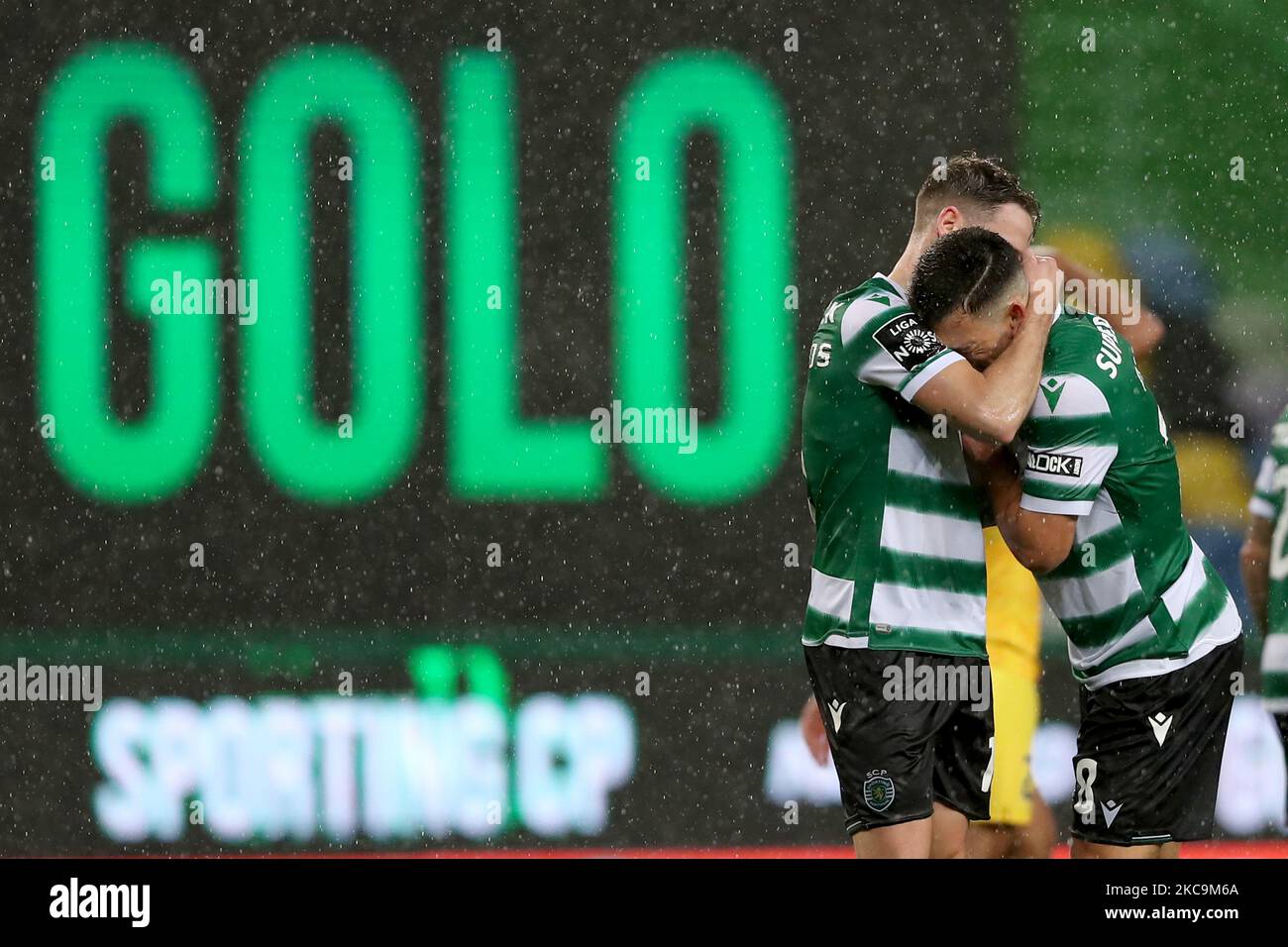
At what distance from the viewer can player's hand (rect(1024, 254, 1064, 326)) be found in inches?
141

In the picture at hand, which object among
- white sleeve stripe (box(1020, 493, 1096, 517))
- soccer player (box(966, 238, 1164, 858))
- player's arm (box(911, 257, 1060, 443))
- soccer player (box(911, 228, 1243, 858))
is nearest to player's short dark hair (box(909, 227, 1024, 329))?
soccer player (box(911, 228, 1243, 858))

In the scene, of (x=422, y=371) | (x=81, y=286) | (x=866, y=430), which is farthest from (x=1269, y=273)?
(x=81, y=286)

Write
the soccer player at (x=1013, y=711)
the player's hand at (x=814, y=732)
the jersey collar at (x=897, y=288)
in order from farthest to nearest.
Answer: the soccer player at (x=1013, y=711), the player's hand at (x=814, y=732), the jersey collar at (x=897, y=288)

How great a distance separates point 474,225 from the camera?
6570 millimetres

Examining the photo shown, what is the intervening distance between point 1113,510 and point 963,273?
1.83ft

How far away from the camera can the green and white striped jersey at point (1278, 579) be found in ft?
15.5

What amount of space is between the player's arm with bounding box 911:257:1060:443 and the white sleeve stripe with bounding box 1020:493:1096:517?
0.19 metres

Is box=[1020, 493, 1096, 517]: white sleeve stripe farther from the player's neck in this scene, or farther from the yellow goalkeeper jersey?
the yellow goalkeeper jersey

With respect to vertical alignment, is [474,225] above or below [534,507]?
above

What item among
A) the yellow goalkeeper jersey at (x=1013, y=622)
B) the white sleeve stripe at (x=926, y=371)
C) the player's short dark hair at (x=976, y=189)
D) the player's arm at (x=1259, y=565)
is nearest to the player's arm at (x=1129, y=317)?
the player's arm at (x=1259, y=565)

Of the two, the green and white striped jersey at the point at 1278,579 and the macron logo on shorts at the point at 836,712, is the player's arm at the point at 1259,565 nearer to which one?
the green and white striped jersey at the point at 1278,579

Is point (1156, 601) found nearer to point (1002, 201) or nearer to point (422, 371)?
point (1002, 201)

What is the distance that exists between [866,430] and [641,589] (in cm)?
292

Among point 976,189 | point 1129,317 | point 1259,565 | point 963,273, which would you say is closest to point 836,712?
point 963,273
